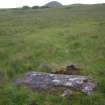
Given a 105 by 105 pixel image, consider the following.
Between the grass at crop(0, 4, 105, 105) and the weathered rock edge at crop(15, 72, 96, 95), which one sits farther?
the weathered rock edge at crop(15, 72, 96, 95)

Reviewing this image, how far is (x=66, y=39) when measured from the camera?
1686 cm

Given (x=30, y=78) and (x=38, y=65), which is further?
(x=38, y=65)

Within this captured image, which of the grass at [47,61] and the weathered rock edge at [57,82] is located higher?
the weathered rock edge at [57,82]

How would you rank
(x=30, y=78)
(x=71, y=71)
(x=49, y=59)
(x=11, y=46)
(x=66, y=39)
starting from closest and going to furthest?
(x=30, y=78), (x=71, y=71), (x=49, y=59), (x=11, y=46), (x=66, y=39)

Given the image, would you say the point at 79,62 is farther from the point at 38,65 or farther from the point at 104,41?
the point at 104,41

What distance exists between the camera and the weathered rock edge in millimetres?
7246

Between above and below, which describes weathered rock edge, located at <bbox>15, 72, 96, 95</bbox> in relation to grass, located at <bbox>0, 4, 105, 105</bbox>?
above

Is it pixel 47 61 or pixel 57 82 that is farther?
pixel 47 61

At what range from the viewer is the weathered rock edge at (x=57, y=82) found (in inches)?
285

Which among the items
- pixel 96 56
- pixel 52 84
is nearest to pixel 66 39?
pixel 96 56

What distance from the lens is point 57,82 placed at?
749 cm

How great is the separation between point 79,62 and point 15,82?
347 centimetres

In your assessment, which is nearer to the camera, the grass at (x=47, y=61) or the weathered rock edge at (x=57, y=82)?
the grass at (x=47, y=61)

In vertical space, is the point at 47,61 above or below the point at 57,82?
below
